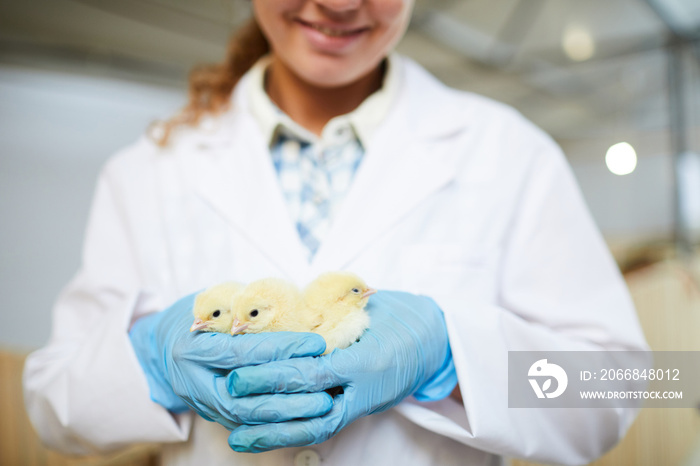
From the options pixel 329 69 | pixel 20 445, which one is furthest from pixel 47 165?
pixel 329 69

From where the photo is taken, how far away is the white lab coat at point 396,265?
0.85 metres

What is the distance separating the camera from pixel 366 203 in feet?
3.20

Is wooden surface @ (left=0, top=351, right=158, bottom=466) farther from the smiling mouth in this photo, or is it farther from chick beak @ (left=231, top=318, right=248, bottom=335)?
the smiling mouth

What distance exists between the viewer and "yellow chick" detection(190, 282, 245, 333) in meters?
0.69

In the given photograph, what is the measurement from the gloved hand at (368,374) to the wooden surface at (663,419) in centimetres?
131

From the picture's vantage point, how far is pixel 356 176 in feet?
3.25

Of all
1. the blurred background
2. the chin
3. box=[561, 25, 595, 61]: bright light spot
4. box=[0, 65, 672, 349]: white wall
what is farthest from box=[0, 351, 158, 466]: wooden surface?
box=[561, 25, 595, 61]: bright light spot

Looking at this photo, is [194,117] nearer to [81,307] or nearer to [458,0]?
[81,307]

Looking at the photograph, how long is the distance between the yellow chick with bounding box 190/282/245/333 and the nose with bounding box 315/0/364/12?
1.77 ft

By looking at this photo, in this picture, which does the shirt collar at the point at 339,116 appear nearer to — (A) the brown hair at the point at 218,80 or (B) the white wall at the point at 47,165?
(A) the brown hair at the point at 218,80

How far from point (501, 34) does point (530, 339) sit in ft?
7.74

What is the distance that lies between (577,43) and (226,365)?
8.77 feet

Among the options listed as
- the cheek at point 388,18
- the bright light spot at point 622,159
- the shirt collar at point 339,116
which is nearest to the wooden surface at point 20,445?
the shirt collar at point 339,116

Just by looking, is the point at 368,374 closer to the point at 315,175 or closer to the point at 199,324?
the point at 199,324
